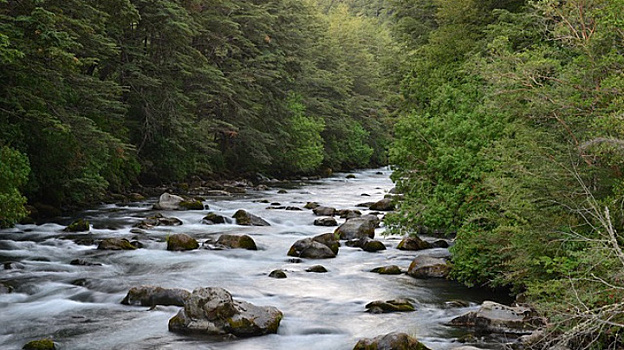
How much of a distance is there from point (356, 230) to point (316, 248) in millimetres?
2571

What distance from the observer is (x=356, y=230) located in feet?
59.1

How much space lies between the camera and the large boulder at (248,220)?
20.9 m

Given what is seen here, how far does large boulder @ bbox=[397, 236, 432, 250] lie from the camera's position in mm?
16344

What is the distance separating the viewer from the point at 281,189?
1293 inches

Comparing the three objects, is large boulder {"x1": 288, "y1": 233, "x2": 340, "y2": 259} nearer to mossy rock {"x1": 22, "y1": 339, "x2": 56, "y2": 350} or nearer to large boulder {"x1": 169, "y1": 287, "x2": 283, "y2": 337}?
large boulder {"x1": 169, "y1": 287, "x2": 283, "y2": 337}

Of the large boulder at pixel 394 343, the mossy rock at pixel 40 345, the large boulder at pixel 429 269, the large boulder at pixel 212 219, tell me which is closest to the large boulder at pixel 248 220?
the large boulder at pixel 212 219

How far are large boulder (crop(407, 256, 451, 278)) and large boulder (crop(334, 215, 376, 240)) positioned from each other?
4.37 meters

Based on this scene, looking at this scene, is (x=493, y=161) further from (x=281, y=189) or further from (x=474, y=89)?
(x=281, y=189)

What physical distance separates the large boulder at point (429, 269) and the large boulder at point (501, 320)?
312cm

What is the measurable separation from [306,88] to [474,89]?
34.2 meters

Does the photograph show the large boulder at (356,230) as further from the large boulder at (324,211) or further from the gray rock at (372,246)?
the large boulder at (324,211)

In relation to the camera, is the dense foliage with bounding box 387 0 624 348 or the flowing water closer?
the dense foliage with bounding box 387 0 624 348

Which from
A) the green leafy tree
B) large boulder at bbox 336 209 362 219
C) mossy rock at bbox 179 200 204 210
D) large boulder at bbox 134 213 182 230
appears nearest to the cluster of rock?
the green leafy tree

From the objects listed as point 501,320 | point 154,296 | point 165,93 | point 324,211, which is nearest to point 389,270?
point 501,320
